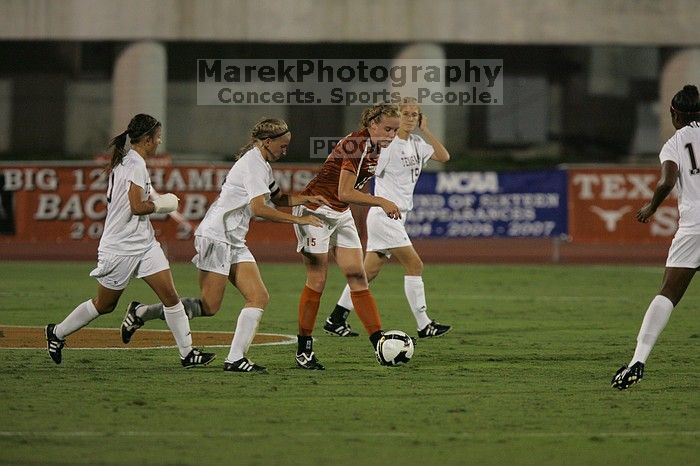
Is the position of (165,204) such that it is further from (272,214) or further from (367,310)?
(367,310)

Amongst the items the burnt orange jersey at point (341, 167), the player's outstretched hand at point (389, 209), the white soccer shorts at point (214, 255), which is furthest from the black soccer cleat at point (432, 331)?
the white soccer shorts at point (214, 255)

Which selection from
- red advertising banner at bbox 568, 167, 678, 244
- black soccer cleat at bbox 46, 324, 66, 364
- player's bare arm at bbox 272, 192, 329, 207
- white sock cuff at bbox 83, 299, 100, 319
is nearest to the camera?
white sock cuff at bbox 83, 299, 100, 319

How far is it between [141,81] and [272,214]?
81.8 ft

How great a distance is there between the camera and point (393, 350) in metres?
10.9

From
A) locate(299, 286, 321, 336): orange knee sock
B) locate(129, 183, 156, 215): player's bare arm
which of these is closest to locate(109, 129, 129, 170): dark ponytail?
locate(129, 183, 156, 215): player's bare arm

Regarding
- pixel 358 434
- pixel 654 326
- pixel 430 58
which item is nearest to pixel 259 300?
pixel 358 434

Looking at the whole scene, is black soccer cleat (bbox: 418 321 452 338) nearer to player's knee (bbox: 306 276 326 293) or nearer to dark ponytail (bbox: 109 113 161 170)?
player's knee (bbox: 306 276 326 293)

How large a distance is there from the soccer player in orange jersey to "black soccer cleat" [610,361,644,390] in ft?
7.06

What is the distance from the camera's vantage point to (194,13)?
34.4 metres

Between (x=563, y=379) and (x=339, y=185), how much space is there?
2.37 metres

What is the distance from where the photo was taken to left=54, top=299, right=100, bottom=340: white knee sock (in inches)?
421

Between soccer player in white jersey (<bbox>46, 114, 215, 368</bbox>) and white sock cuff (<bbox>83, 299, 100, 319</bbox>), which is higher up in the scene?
soccer player in white jersey (<bbox>46, 114, 215, 368</bbox>)

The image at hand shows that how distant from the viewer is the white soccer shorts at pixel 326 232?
36.5 ft

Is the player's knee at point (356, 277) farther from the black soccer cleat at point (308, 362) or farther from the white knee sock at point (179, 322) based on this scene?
the white knee sock at point (179, 322)
